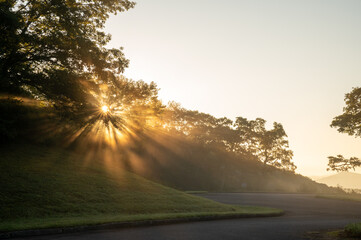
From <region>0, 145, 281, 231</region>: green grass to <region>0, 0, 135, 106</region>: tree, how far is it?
190 inches

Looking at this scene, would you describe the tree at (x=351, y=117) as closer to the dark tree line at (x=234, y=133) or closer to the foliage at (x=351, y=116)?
the foliage at (x=351, y=116)

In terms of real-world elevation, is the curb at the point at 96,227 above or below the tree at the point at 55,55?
below

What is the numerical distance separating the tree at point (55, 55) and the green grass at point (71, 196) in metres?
4.81

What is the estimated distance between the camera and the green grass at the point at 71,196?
11688 millimetres

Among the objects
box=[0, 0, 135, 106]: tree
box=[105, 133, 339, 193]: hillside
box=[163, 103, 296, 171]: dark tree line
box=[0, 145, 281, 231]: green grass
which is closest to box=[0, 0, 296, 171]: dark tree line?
box=[0, 0, 135, 106]: tree

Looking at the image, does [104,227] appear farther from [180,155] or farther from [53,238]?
[180,155]

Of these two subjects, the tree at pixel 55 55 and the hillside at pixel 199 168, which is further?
the hillside at pixel 199 168

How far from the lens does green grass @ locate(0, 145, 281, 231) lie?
11688mm

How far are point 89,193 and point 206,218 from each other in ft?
22.0

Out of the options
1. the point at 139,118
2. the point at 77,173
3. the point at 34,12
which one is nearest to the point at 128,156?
the point at 139,118

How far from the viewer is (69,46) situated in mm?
19969

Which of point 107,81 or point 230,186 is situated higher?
point 107,81

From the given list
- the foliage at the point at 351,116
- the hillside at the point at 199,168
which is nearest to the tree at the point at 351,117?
the foliage at the point at 351,116

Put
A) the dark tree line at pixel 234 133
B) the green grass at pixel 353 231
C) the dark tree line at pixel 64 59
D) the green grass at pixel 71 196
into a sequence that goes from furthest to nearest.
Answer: the dark tree line at pixel 234 133
the dark tree line at pixel 64 59
the green grass at pixel 71 196
the green grass at pixel 353 231
